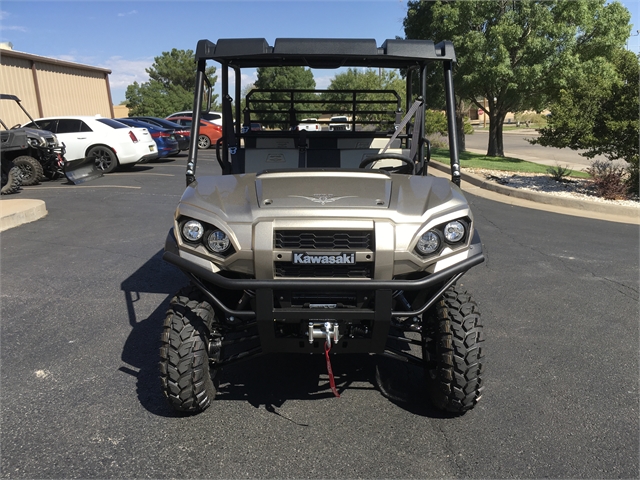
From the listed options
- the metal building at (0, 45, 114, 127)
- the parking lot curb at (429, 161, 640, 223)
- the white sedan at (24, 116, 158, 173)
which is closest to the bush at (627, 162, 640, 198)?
the parking lot curb at (429, 161, 640, 223)

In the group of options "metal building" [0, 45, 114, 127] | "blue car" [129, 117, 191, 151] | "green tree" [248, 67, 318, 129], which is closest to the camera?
"green tree" [248, 67, 318, 129]

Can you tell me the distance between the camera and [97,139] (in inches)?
574

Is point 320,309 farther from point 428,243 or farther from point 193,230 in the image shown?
point 193,230

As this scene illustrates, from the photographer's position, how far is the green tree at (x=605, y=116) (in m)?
10.4

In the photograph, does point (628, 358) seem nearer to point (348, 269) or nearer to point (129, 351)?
point (348, 269)

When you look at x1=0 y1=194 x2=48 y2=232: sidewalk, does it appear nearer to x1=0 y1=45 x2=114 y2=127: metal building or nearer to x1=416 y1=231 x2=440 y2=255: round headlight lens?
x1=416 y1=231 x2=440 y2=255: round headlight lens

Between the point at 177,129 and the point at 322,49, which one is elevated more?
the point at 322,49

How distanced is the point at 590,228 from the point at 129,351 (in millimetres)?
7300

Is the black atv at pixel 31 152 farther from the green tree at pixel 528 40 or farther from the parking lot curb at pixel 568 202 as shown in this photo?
the green tree at pixel 528 40

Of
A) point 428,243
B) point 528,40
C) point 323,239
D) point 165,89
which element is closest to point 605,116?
point 528,40

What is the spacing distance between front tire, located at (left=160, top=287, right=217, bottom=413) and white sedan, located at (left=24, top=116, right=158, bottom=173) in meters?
12.6

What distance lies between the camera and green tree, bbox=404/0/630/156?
52.4 feet

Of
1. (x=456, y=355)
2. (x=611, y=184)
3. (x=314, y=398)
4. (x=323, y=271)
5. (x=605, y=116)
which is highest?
(x=605, y=116)

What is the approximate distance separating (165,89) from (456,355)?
1823 inches
